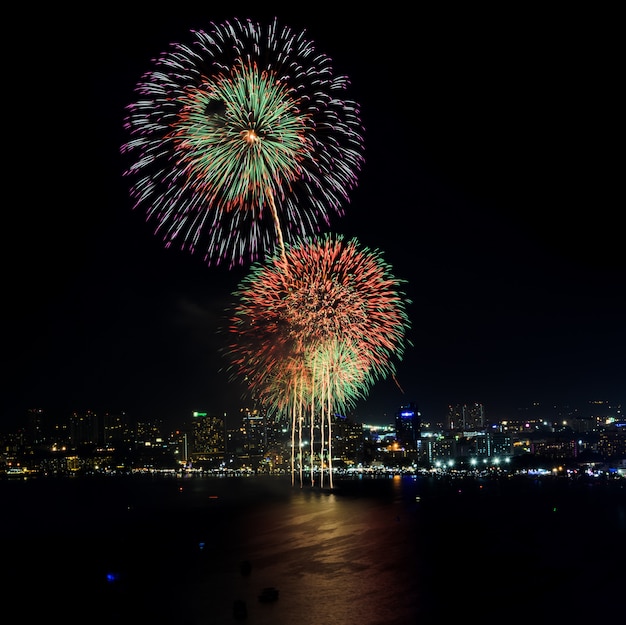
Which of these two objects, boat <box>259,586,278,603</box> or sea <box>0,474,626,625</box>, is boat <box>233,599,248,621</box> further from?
boat <box>259,586,278,603</box>

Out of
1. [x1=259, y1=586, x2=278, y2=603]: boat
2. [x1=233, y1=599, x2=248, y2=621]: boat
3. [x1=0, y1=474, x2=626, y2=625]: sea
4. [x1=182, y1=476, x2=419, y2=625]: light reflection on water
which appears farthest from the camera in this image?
[x1=259, y1=586, x2=278, y2=603]: boat

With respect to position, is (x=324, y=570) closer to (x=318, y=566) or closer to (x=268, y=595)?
(x=318, y=566)

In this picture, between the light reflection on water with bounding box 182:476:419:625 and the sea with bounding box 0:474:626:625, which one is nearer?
the light reflection on water with bounding box 182:476:419:625

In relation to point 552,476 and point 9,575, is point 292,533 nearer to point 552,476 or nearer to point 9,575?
point 9,575

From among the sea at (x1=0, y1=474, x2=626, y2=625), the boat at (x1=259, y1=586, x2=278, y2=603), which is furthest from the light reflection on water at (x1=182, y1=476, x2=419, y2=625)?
the boat at (x1=259, y1=586, x2=278, y2=603)

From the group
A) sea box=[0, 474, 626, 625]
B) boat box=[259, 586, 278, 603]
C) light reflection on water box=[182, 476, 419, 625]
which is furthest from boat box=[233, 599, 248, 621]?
boat box=[259, 586, 278, 603]

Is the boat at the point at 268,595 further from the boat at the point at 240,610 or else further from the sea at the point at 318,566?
the boat at the point at 240,610

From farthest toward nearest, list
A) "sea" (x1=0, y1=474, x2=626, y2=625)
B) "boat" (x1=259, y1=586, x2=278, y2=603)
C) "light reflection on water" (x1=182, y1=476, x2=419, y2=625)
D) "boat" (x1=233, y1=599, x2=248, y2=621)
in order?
"boat" (x1=259, y1=586, x2=278, y2=603) < "sea" (x1=0, y1=474, x2=626, y2=625) < "light reflection on water" (x1=182, y1=476, x2=419, y2=625) < "boat" (x1=233, y1=599, x2=248, y2=621)

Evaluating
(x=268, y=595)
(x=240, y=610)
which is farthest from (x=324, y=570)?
(x=240, y=610)
